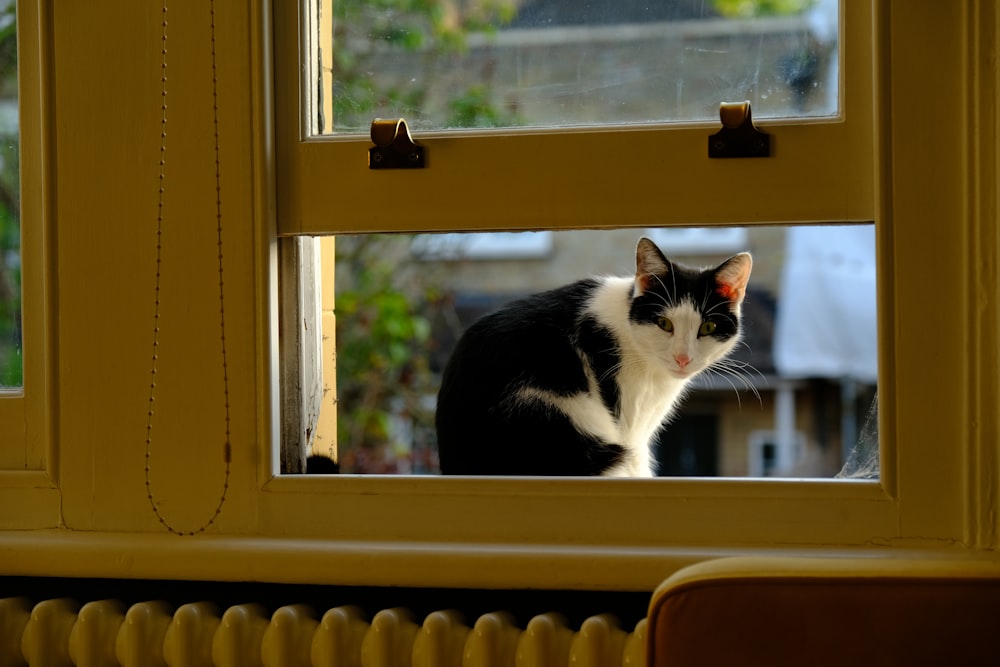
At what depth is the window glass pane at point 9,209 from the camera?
1.13 meters

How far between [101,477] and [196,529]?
129 mm

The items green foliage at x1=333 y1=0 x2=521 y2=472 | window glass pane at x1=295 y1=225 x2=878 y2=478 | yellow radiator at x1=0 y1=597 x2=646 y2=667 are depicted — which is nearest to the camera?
yellow radiator at x1=0 y1=597 x2=646 y2=667

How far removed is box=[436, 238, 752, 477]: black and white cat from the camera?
1.07m

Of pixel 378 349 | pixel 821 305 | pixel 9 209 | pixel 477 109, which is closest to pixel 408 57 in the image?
pixel 477 109

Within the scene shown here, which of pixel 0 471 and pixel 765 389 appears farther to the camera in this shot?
pixel 765 389

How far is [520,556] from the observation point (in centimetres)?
90

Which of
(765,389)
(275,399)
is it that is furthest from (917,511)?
(765,389)

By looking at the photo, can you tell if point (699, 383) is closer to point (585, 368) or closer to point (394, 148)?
point (585, 368)

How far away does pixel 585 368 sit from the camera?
1.13m

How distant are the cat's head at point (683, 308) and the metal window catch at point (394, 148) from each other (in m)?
0.32

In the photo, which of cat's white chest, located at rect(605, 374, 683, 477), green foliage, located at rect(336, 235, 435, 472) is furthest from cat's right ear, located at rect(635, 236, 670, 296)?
green foliage, located at rect(336, 235, 435, 472)

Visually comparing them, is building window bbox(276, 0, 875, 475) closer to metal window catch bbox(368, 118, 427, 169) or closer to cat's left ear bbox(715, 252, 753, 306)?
metal window catch bbox(368, 118, 427, 169)

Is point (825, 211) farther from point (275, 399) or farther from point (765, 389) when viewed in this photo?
point (765, 389)

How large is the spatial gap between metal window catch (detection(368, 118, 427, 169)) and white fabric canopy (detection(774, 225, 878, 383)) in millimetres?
2318
